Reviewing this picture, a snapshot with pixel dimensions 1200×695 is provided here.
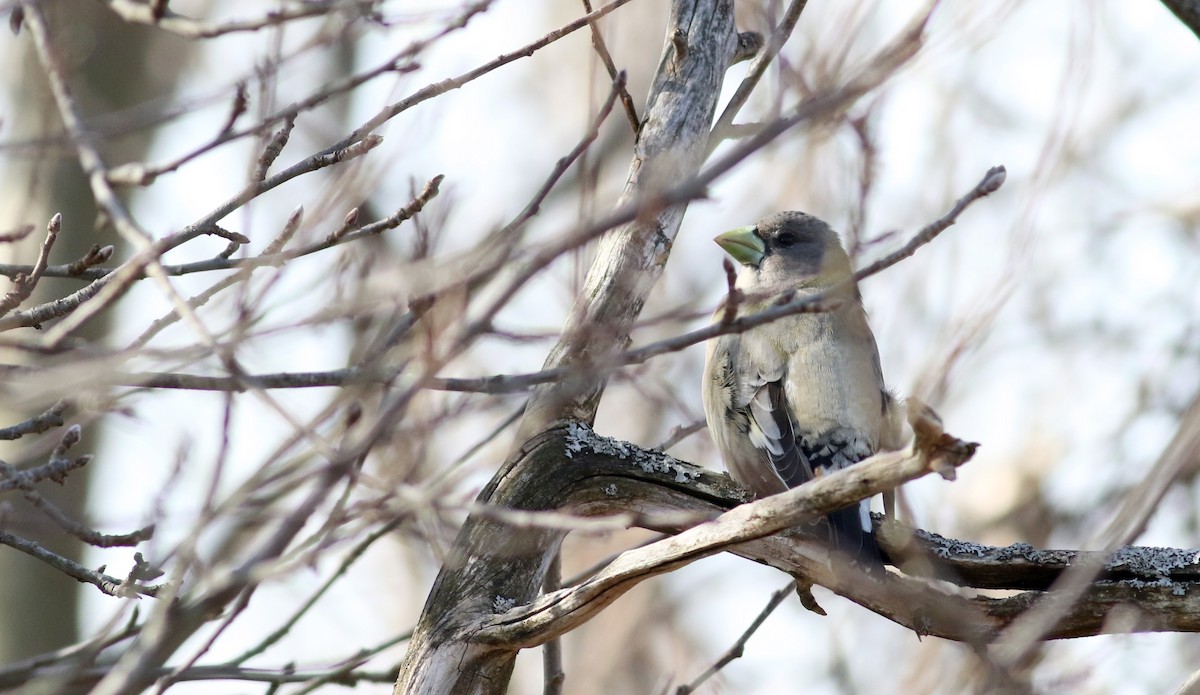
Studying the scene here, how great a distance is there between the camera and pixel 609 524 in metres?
2.13

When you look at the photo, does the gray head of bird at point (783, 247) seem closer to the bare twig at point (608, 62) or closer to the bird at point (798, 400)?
the bird at point (798, 400)

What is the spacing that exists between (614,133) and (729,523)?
9.51 metres

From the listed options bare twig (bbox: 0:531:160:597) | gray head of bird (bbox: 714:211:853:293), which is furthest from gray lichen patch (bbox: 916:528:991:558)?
bare twig (bbox: 0:531:160:597)

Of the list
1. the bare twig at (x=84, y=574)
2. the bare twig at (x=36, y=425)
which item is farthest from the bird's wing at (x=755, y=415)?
the bare twig at (x=36, y=425)

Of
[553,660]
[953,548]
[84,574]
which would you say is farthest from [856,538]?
[84,574]

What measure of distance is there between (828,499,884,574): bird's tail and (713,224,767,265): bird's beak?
213cm

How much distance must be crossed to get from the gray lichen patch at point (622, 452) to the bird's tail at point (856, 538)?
1.77 ft

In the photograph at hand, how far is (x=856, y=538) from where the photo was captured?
413 cm

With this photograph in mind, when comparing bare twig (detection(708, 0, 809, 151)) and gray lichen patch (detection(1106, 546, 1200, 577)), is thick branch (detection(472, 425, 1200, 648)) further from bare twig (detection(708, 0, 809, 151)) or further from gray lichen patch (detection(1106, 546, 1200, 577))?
bare twig (detection(708, 0, 809, 151))

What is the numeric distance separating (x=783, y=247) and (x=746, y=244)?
20 centimetres

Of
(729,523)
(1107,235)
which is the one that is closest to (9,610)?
(729,523)

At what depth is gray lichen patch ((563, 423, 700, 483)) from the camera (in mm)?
4138

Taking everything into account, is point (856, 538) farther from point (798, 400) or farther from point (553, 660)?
point (553, 660)

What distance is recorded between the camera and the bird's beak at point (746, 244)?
6133 millimetres
